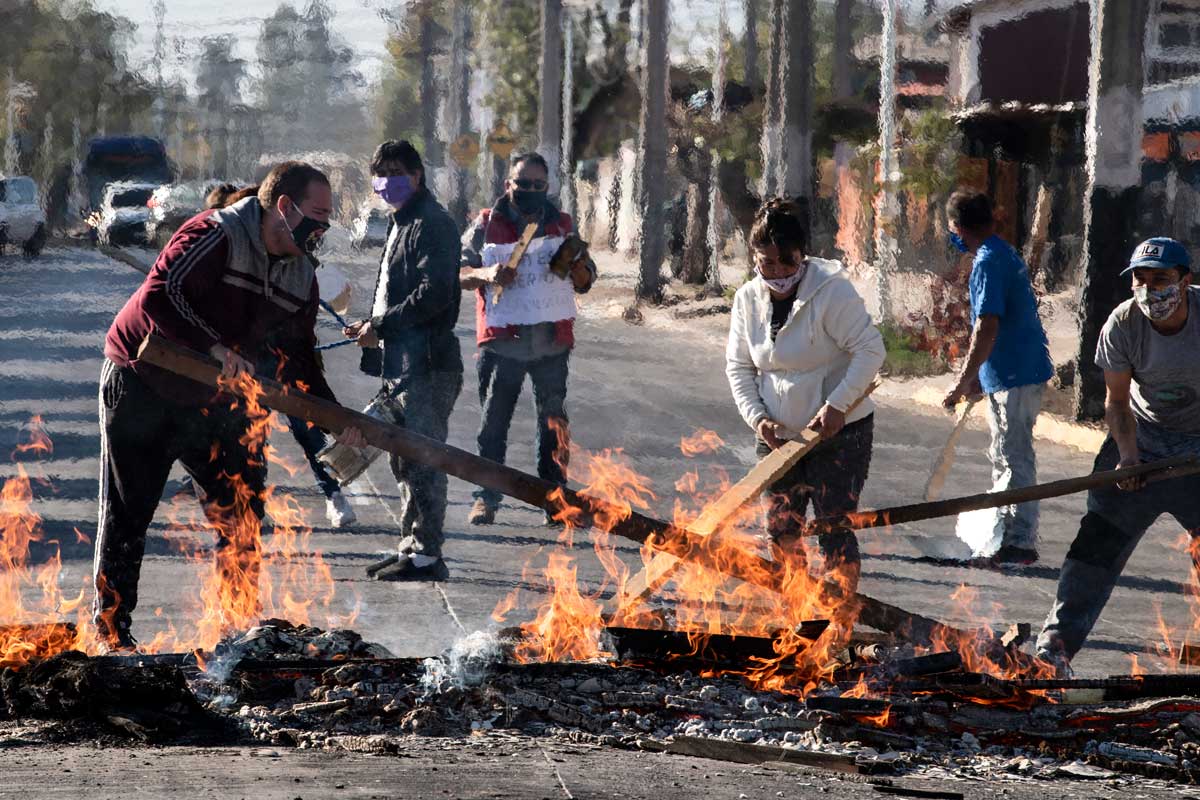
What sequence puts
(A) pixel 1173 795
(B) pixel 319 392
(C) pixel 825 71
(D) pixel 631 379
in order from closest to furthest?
(A) pixel 1173 795
(B) pixel 319 392
(D) pixel 631 379
(C) pixel 825 71

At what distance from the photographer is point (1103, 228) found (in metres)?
14.8

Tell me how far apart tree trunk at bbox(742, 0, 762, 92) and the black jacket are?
2643 cm

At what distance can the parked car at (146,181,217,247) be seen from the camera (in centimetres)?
4075

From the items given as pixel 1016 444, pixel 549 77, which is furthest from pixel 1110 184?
pixel 549 77

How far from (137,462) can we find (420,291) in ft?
7.40

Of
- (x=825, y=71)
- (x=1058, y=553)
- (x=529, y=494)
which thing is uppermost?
(x=825, y=71)

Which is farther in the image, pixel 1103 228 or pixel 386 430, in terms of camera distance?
pixel 1103 228

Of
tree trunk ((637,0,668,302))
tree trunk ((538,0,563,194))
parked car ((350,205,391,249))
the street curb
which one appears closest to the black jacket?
the street curb

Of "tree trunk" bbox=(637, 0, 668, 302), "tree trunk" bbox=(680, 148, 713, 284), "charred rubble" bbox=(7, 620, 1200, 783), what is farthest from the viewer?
"tree trunk" bbox=(680, 148, 713, 284)

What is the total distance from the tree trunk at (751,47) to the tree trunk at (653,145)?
6189 millimetres

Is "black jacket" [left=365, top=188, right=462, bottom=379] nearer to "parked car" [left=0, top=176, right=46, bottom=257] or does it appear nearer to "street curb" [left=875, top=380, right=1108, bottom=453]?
"street curb" [left=875, top=380, right=1108, bottom=453]

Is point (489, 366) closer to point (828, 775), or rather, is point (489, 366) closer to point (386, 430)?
point (386, 430)

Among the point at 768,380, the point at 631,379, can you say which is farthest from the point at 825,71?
the point at 768,380

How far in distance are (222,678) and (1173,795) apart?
2973mm
